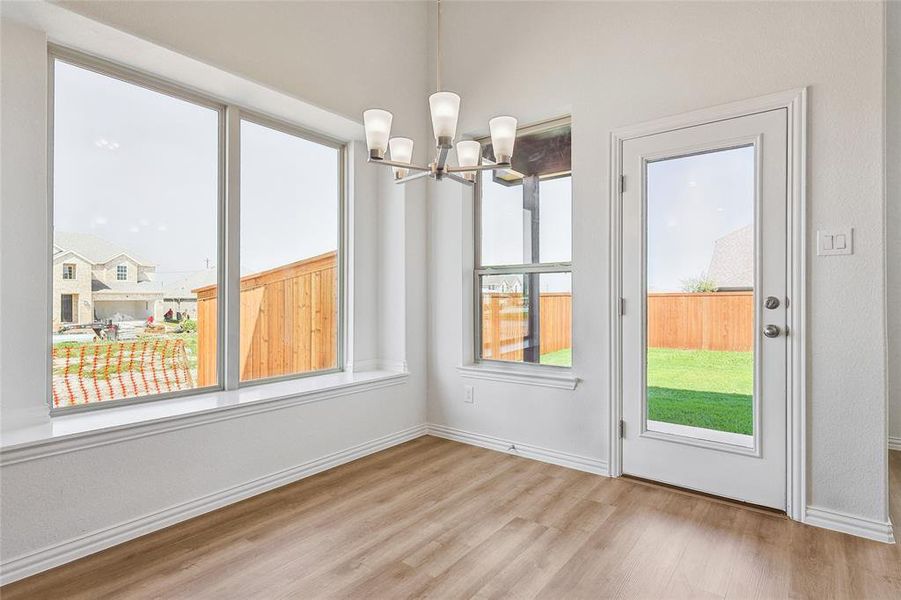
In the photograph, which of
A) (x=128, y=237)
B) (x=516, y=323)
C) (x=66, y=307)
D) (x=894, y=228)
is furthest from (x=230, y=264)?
(x=894, y=228)

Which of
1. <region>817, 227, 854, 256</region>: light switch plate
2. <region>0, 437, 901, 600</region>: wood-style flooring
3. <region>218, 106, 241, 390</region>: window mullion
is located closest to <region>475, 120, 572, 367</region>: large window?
<region>0, 437, 901, 600</region>: wood-style flooring

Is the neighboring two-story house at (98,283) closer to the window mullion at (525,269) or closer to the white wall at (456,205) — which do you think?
the white wall at (456,205)

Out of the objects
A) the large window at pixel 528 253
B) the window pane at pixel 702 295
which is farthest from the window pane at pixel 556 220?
the window pane at pixel 702 295

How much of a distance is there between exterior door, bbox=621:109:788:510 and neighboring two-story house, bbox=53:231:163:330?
2.81m

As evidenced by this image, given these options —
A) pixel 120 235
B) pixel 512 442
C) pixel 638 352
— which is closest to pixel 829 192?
pixel 638 352

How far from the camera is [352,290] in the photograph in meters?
3.67

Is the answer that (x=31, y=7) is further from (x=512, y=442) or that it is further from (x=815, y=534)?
(x=815, y=534)

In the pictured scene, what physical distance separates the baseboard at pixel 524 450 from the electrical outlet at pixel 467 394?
24cm

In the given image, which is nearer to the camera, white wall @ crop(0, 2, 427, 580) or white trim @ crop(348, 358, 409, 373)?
white wall @ crop(0, 2, 427, 580)

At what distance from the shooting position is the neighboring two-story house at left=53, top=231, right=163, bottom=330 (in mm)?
2367

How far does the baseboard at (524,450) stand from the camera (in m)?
3.05

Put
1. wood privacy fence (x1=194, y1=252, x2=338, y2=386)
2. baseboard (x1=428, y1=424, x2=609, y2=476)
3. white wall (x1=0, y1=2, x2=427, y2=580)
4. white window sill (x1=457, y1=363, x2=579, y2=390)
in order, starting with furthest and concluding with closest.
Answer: white window sill (x1=457, y1=363, x2=579, y2=390) → baseboard (x1=428, y1=424, x2=609, y2=476) → wood privacy fence (x1=194, y1=252, x2=338, y2=386) → white wall (x1=0, y1=2, x2=427, y2=580)

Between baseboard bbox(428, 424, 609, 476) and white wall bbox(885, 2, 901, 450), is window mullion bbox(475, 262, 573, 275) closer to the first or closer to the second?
baseboard bbox(428, 424, 609, 476)

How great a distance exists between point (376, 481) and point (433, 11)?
11.9ft
